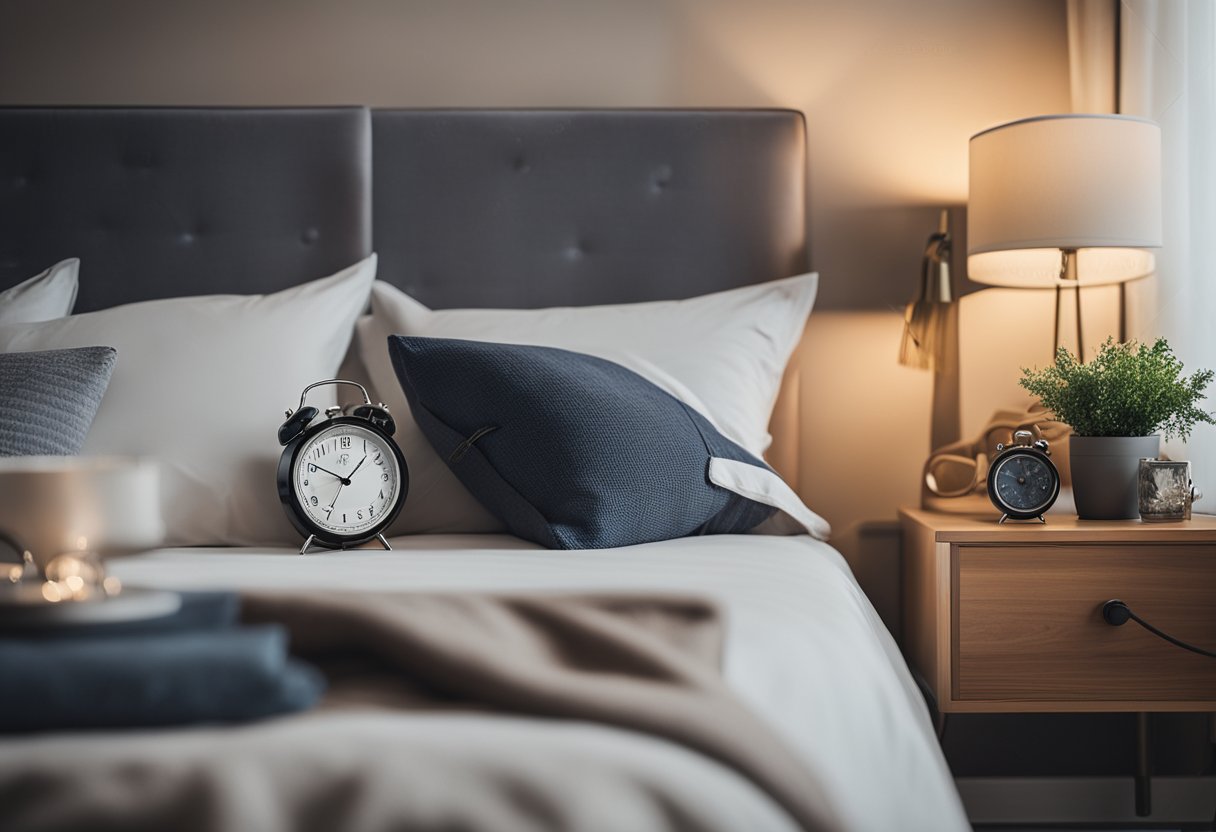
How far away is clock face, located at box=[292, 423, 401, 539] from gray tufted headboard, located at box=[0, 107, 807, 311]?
2.06 feet

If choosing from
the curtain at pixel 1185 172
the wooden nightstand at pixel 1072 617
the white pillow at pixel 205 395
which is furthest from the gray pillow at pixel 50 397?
the curtain at pixel 1185 172

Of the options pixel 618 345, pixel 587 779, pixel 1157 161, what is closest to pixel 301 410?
pixel 618 345

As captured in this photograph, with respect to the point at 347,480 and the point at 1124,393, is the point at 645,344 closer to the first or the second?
the point at 347,480

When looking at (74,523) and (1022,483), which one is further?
(1022,483)

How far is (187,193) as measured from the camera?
214cm

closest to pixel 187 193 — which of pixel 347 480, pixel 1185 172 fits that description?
pixel 347 480

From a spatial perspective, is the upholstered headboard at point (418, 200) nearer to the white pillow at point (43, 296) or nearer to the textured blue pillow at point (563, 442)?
the white pillow at point (43, 296)

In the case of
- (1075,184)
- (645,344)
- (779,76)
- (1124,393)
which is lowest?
(1124,393)

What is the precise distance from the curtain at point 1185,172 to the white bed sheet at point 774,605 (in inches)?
33.0

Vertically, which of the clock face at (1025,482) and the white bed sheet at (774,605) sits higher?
the clock face at (1025,482)

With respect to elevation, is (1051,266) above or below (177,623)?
above

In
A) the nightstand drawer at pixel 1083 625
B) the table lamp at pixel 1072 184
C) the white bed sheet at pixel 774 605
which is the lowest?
the nightstand drawer at pixel 1083 625

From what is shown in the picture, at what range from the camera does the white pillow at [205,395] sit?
64.0 inches

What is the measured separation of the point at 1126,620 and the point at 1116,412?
0.36 m
